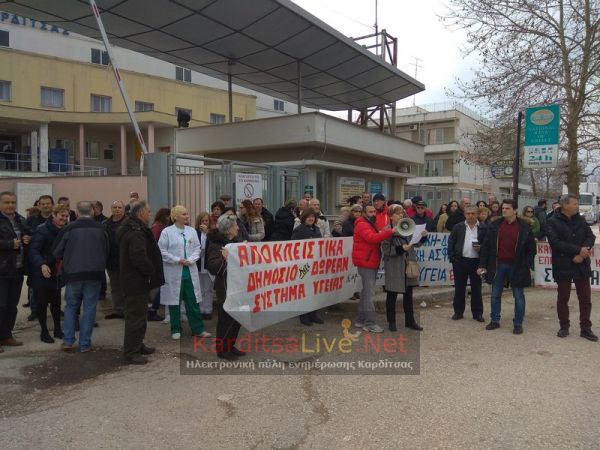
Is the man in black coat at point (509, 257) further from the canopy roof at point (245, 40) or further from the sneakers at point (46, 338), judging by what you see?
the canopy roof at point (245, 40)

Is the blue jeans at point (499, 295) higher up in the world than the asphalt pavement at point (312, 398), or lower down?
higher up

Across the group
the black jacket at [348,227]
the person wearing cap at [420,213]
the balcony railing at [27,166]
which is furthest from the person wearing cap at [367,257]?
the balcony railing at [27,166]

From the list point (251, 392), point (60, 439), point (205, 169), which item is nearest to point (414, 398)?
point (251, 392)

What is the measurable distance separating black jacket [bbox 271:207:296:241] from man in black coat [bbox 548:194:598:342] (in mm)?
3990

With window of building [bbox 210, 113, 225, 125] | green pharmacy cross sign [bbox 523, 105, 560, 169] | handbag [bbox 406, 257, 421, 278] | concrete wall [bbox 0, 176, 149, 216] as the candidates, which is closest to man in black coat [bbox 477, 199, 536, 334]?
handbag [bbox 406, 257, 421, 278]

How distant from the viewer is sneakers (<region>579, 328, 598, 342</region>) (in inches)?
254

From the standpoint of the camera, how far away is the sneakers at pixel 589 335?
254 inches

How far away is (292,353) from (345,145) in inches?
320

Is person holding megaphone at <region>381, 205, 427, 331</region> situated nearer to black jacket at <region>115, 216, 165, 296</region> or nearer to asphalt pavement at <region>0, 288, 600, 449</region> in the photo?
asphalt pavement at <region>0, 288, 600, 449</region>

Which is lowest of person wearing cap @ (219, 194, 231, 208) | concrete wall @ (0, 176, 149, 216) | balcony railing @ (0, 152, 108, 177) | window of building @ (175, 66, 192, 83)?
person wearing cap @ (219, 194, 231, 208)

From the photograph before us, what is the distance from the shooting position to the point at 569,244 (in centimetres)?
652

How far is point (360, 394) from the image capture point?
4.61 meters

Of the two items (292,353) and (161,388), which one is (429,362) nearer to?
(292,353)

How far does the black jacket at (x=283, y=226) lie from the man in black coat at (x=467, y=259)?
8.77 ft
